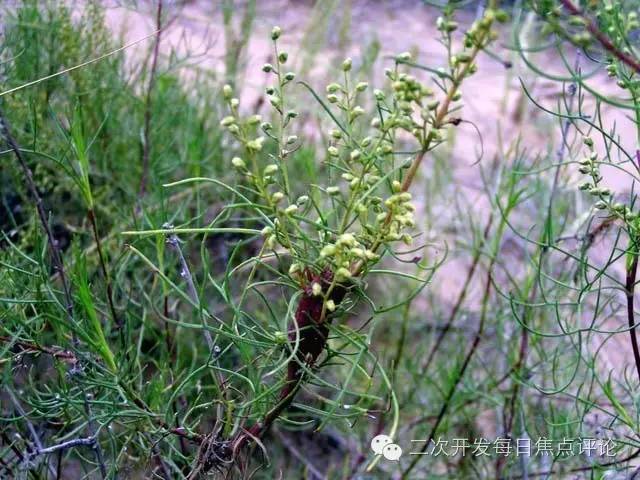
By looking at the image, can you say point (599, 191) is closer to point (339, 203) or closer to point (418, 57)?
point (339, 203)

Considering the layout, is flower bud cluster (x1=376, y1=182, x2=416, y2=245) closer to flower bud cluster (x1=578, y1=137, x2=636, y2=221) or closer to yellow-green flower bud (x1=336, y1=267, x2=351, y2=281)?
yellow-green flower bud (x1=336, y1=267, x2=351, y2=281)

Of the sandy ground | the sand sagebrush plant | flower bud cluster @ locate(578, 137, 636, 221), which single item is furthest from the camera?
the sandy ground

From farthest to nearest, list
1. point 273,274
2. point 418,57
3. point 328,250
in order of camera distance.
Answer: point 418,57 < point 273,274 < point 328,250

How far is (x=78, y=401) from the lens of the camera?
2.28 feet

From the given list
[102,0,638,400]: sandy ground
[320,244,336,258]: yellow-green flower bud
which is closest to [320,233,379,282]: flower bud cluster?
[320,244,336,258]: yellow-green flower bud

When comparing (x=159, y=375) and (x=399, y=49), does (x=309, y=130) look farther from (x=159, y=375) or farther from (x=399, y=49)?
(x=159, y=375)

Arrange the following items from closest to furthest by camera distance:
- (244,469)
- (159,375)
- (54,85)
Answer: (244,469) < (159,375) < (54,85)

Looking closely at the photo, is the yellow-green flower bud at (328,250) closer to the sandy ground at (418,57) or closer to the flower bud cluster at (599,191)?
the flower bud cluster at (599,191)

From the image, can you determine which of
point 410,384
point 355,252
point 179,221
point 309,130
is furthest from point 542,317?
point 309,130

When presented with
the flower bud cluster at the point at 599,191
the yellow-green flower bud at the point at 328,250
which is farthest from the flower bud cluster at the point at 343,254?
the flower bud cluster at the point at 599,191

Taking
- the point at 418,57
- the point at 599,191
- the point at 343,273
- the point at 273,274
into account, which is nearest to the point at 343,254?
the point at 343,273

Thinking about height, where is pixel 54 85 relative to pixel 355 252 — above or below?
below

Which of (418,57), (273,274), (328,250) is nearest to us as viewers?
(328,250)

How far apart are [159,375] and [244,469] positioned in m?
0.20
